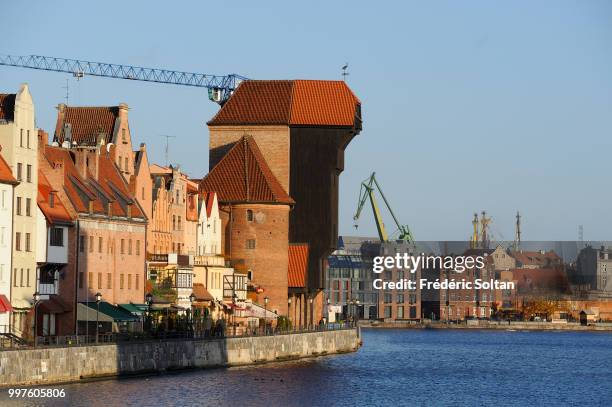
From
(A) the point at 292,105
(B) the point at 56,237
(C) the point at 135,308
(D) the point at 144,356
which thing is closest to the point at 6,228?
(B) the point at 56,237

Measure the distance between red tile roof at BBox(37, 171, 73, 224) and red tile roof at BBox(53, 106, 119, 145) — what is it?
72.8 feet

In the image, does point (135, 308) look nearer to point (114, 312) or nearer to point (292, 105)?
point (114, 312)

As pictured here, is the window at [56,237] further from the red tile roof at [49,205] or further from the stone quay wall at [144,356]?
the stone quay wall at [144,356]

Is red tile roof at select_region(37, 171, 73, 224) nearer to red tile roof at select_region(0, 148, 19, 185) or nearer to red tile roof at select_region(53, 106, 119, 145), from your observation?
red tile roof at select_region(0, 148, 19, 185)

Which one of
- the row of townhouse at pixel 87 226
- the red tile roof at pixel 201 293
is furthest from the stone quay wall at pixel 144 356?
the red tile roof at pixel 201 293

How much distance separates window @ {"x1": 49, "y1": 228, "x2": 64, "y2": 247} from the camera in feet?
293

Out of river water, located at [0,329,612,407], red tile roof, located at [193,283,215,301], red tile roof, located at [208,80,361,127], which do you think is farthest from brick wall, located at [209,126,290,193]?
red tile roof, located at [193,283,215,301]

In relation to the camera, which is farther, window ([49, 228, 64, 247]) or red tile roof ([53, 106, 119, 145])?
red tile roof ([53, 106, 119, 145])

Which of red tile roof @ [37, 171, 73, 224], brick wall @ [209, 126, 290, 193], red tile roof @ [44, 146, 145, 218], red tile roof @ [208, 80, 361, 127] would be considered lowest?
red tile roof @ [37, 171, 73, 224]

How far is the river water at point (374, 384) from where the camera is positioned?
7744 cm

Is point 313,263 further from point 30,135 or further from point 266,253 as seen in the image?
point 30,135

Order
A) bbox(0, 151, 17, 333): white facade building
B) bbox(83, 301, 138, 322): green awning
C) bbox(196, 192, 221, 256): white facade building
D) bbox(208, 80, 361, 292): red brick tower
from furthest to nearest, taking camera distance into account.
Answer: bbox(208, 80, 361, 292): red brick tower
bbox(196, 192, 221, 256): white facade building
bbox(83, 301, 138, 322): green awning
bbox(0, 151, 17, 333): white facade building

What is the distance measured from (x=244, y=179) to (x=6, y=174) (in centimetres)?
5011

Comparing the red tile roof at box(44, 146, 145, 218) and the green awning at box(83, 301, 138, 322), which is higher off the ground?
the red tile roof at box(44, 146, 145, 218)
